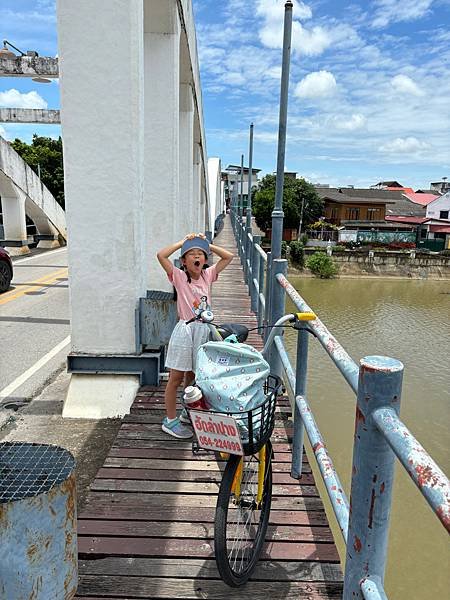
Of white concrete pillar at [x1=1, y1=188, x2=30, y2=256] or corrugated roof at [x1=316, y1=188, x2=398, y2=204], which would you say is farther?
corrugated roof at [x1=316, y1=188, x2=398, y2=204]

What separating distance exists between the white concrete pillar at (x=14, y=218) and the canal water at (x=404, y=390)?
39.1 ft

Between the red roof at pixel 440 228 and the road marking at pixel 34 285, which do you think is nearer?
the road marking at pixel 34 285

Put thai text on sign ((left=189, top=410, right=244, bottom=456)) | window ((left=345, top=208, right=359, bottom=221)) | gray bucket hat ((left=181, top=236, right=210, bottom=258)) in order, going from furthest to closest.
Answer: window ((left=345, top=208, right=359, bottom=221))
gray bucket hat ((left=181, top=236, right=210, bottom=258))
thai text on sign ((left=189, top=410, right=244, bottom=456))

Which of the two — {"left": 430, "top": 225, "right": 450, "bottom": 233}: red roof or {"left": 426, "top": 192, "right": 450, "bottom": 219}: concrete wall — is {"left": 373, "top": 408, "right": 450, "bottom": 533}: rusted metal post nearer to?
{"left": 430, "top": 225, "right": 450, "bottom": 233}: red roof

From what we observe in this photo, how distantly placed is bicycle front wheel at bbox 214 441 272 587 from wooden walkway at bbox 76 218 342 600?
9 centimetres

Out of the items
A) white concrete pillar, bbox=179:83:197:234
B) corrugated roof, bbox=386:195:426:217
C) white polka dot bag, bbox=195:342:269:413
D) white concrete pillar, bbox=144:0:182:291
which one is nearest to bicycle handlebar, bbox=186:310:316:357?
white polka dot bag, bbox=195:342:269:413

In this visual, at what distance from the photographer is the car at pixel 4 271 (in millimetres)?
11734

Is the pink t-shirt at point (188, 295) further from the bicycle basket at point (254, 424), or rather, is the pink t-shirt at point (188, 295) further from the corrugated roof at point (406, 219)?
the corrugated roof at point (406, 219)

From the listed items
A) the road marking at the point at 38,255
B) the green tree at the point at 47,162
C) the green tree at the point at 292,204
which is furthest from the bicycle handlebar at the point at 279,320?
the green tree at the point at 292,204

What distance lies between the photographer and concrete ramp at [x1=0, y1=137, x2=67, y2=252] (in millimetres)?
18812

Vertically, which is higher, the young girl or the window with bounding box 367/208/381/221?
the window with bounding box 367/208/381/221

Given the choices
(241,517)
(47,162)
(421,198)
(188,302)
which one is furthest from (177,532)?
(421,198)

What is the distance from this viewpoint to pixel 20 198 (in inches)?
802

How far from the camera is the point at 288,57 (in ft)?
15.6
